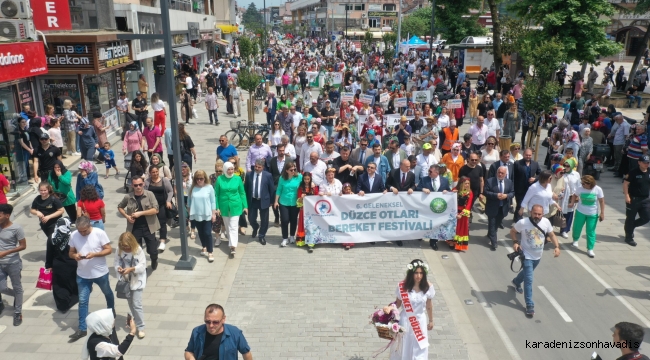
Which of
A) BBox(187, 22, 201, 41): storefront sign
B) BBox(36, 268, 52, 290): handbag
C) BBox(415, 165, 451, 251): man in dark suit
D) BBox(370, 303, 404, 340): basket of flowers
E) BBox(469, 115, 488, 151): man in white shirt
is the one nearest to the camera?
BBox(370, 303, 404, 340): basket of flowers

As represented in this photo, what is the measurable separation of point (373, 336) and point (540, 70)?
11792 mm

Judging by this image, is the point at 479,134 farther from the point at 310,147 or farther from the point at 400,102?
the point at 310,147

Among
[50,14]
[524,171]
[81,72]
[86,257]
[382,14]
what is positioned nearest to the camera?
[86,257]

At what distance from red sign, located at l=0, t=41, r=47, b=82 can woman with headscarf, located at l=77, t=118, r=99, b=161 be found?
182 centimetres

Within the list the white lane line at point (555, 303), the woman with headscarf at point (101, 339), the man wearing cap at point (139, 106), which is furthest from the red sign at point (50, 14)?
the white lane line at point (555, 303)

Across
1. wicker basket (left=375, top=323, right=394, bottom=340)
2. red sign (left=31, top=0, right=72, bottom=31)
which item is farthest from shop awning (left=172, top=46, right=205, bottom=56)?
wicker basket (left=375, top=323, right=394, bottom=340)

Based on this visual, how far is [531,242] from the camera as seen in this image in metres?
7.84

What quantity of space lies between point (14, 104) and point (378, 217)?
9.71 meters

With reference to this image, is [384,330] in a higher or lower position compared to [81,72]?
lower

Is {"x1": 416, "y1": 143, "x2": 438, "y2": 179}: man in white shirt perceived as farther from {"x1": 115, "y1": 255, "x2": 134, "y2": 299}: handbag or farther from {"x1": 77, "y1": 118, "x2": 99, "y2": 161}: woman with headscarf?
{"x1": 77, "y1": 118, "x2": 99, "y2": 161}: woman with headscarf

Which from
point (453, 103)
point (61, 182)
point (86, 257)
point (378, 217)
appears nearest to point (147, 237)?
point (86, 257)

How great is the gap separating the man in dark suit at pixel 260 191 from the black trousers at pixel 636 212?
6.93 m

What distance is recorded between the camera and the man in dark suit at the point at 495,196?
406 inches

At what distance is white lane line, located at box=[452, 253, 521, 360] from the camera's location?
714cm
